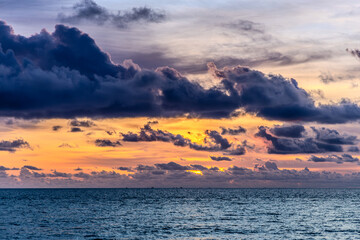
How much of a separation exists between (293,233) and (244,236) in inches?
425

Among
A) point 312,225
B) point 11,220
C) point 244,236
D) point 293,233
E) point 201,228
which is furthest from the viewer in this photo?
point 11,220

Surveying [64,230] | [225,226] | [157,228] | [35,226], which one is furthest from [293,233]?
[35,226]

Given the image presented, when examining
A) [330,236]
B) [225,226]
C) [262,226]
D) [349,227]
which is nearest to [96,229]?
[225,226]

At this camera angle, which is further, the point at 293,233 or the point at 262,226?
the point at 262,226

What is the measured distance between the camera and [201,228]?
83.4m

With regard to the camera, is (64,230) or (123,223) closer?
(64,230)

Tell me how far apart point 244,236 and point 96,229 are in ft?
A: 89.6

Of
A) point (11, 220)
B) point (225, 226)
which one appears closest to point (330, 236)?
point (225, 226)

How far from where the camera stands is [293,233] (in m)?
78.1

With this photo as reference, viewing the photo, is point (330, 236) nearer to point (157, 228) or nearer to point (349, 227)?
point (349, 227)

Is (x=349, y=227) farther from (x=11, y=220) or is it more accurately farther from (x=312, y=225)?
(x=11, y=220)

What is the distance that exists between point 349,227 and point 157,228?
124ft

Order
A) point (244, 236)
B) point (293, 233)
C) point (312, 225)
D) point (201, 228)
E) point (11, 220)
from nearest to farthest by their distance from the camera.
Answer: point (244, 236)
point (293, 233)
point (201, 228)
point (312, 225)
point (11, 220)

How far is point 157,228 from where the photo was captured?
8362 cm
